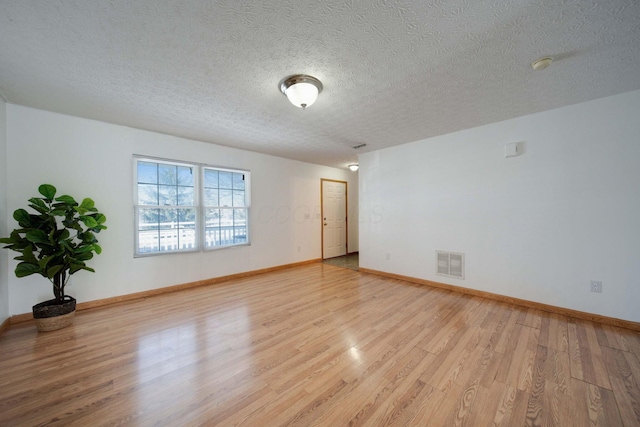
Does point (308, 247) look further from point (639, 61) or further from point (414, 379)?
point (639, 61)

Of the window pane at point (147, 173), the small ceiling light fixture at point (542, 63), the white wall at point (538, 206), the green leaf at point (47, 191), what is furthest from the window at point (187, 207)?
the small ceiling light fixture at point (542, 63)

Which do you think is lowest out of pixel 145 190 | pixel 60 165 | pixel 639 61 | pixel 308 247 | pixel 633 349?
pixel 633 349

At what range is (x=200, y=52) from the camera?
1.80 meters

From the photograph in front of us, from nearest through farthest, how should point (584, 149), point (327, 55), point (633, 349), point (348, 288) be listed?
point (327, 55) < point (633, 349) < point (584, 149) < point (348, 288)

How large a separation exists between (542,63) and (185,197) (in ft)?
15.5

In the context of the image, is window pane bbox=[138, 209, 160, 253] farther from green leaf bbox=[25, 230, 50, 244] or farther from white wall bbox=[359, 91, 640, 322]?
white wall bbox=[359, 91, 640, 322]

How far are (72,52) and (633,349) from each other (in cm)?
537

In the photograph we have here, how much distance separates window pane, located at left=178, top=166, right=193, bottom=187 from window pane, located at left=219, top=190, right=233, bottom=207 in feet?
1.81

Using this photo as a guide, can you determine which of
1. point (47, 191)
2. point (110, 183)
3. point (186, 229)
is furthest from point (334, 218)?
point (47, 191)

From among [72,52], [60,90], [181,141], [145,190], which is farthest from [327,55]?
[145,190]

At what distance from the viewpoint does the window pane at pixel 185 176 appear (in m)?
3.89

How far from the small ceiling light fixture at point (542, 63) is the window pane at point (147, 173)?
15.6ft

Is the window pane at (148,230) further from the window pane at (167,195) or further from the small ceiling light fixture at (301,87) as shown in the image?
the small ceiling light fixture at (301,87)

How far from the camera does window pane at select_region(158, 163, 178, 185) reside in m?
3.70
